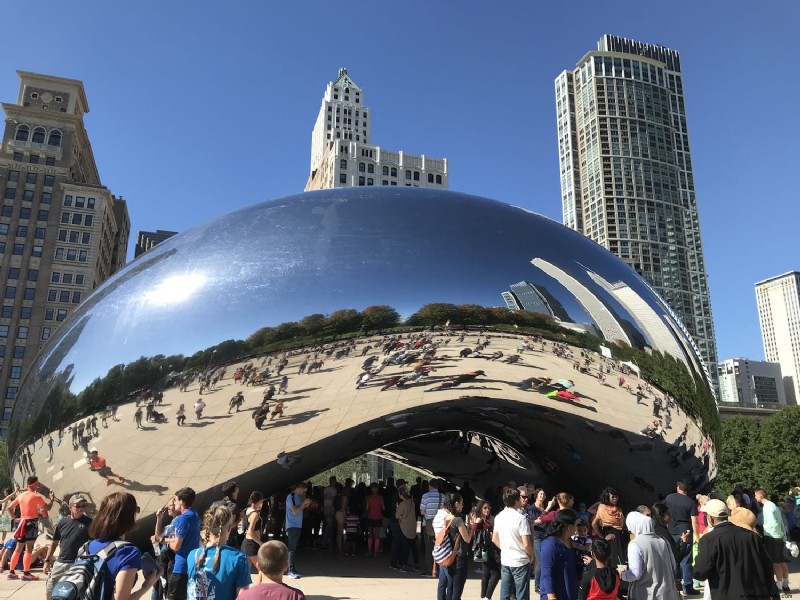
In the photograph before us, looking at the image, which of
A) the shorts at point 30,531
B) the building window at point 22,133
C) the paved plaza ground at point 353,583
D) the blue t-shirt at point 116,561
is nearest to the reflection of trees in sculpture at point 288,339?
the shorts at point 30,531

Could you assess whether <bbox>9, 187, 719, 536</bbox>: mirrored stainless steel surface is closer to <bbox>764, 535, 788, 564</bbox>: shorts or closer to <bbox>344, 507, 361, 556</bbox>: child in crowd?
<bbox>764, 535, 788, 564</bbox>: shorts

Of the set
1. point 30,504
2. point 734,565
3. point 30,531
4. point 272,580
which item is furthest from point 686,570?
point 30,531

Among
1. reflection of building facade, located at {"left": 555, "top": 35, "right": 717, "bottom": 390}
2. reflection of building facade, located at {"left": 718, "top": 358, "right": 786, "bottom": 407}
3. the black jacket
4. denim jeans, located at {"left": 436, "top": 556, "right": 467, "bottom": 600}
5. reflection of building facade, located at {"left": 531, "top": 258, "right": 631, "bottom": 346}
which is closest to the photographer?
the black jacket

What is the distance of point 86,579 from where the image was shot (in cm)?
299

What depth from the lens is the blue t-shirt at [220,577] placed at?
3.49 meters

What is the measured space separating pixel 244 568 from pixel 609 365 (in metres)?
4.25

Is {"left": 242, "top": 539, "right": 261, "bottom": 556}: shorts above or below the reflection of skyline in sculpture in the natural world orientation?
below

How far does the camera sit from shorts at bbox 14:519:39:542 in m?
6.91

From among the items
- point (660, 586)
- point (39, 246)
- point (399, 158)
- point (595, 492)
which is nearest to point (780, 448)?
point (595, 492)

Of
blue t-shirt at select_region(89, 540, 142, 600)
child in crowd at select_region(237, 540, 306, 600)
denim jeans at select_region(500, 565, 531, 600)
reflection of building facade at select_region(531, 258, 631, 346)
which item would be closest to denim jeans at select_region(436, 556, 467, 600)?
denim jeans at select_region(500, 565, 531, 600)

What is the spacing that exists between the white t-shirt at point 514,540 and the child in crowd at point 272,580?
293 centimetres

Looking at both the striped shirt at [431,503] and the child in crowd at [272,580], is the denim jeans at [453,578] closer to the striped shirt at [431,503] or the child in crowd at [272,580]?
the striped shirt at [431,503]

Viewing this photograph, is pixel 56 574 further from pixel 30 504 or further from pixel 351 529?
pixel 351 529

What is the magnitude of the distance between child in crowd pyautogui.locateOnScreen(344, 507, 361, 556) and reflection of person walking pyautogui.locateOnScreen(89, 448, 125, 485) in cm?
415
